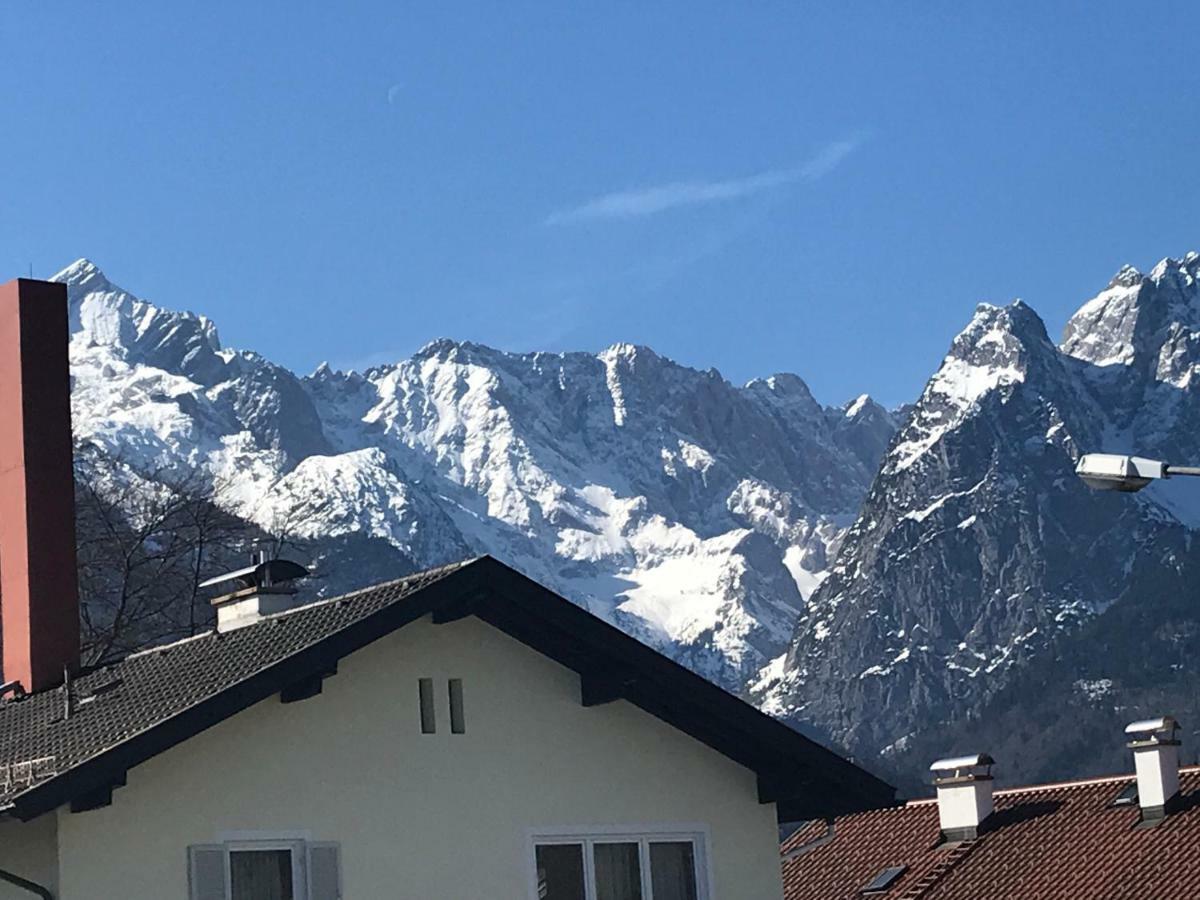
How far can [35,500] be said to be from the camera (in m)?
21.0

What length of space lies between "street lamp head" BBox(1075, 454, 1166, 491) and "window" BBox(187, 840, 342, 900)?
584cm

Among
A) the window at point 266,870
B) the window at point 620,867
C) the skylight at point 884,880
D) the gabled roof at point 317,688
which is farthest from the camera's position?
the skylight at point 884,880

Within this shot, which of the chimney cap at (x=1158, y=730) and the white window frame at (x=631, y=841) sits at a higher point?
the chimney cap at (x=1158, y=730)

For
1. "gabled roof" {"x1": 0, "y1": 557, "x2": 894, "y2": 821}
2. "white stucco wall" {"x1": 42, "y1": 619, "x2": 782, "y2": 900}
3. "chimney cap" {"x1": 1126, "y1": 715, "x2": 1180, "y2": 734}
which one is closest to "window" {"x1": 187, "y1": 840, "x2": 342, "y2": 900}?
"white stucco wall" {"x1": 42, "y1": 619, "x2": 782, "y2": 900}

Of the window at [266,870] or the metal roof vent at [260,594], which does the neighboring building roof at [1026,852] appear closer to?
the metal roof vent at [260,594]

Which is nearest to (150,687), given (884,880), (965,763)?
(884,880)

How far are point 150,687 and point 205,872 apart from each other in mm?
2171

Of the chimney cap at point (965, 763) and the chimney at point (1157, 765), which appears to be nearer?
the chimney at point (1157, 765)

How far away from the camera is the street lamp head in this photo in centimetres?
1591

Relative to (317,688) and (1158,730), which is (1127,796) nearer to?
(1158,730)

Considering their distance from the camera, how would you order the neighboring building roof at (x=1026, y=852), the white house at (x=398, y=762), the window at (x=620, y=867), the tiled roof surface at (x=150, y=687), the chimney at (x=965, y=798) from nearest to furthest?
the white house at (x=398, y=762)
the tiled roof surface at (x=150, y=687)
the window at (x=620, y=867)
the neighboring building roof at (x=1026, y=852)
the chimney at (x=965, y=798)

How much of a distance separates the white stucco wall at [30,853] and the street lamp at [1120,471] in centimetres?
728

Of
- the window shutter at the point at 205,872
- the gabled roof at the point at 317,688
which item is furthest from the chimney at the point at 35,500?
the window shutter at the point at 205,872

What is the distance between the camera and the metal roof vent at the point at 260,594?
64.3 feet
